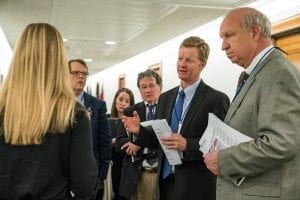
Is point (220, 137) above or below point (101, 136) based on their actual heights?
above

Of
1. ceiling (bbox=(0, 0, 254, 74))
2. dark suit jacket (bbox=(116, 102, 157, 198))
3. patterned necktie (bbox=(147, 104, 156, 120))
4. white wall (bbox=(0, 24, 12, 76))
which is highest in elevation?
ceiling (bbox=(0, 0, 254, 74))

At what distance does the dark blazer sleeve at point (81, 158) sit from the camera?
146 centimetres

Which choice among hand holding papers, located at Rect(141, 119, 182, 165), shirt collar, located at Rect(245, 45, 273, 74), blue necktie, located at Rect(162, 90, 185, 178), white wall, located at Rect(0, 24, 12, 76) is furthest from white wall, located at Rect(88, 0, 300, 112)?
white wall, located at Rect(0, 24, 12, 76)

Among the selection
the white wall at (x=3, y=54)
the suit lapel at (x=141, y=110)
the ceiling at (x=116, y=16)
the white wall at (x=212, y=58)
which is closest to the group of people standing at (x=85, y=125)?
the suit lapel at (x=141, y=110)

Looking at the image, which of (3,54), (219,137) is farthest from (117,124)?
(3,54)

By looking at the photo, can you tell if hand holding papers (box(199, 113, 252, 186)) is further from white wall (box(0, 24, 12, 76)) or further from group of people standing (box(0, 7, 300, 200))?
white wall (box(0, 24, 12, 76))

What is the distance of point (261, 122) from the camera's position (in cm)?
153

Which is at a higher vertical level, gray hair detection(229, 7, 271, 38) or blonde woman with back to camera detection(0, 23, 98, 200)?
gray hair detection(229, 7, 271, 38)

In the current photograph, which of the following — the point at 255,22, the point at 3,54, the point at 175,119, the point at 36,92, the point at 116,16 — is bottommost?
the point at 175,119

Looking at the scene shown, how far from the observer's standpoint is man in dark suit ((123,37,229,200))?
7.57 ft

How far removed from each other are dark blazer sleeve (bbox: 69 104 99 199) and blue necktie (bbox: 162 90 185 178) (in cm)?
99

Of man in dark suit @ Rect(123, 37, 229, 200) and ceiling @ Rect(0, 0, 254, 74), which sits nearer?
man in dark suit @ Rect(123, 37, 229, 200)

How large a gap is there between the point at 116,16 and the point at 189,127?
11.4 ft

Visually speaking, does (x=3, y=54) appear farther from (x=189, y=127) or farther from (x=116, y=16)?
(x=189, y=127)
